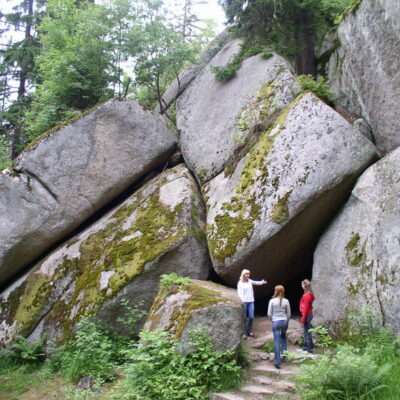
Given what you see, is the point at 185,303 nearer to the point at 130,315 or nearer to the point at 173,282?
the point at 173,282

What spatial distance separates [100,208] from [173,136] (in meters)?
3.28

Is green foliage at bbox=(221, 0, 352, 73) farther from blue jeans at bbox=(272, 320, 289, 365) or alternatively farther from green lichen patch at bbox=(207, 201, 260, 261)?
blue jeans at bbox=(272, 320, 289, 365)

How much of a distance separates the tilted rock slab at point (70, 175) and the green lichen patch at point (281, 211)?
4.96 meters

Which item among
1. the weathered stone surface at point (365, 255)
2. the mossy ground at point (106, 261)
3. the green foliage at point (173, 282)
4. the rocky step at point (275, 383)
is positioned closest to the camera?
the rocky step at point (275, 383)

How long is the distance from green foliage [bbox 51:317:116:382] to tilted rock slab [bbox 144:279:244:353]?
174 cm

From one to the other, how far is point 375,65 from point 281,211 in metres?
4.08

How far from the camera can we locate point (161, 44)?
1250 cm

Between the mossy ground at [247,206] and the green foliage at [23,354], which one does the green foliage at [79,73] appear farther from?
the green foliage at [23,354]

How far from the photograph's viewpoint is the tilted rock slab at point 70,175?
11.0 metres

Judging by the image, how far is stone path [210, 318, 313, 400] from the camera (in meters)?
5.75

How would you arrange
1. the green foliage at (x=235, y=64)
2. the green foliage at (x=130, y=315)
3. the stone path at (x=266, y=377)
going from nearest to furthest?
the stone path at (x=266, y=377), the green foliage at (x=130, y=315), the green foliage at (x=235, y=64)

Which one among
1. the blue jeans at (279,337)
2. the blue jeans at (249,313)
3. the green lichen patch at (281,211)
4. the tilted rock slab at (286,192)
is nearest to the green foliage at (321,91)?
the tilted rock slab at (286,192)

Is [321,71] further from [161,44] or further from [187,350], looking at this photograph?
[187,350]

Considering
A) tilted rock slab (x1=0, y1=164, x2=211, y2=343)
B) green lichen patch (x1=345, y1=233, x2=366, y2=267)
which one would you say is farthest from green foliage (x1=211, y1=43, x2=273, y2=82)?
green lichen patch (x1=345, y1=233, x2=366, y2=267)
